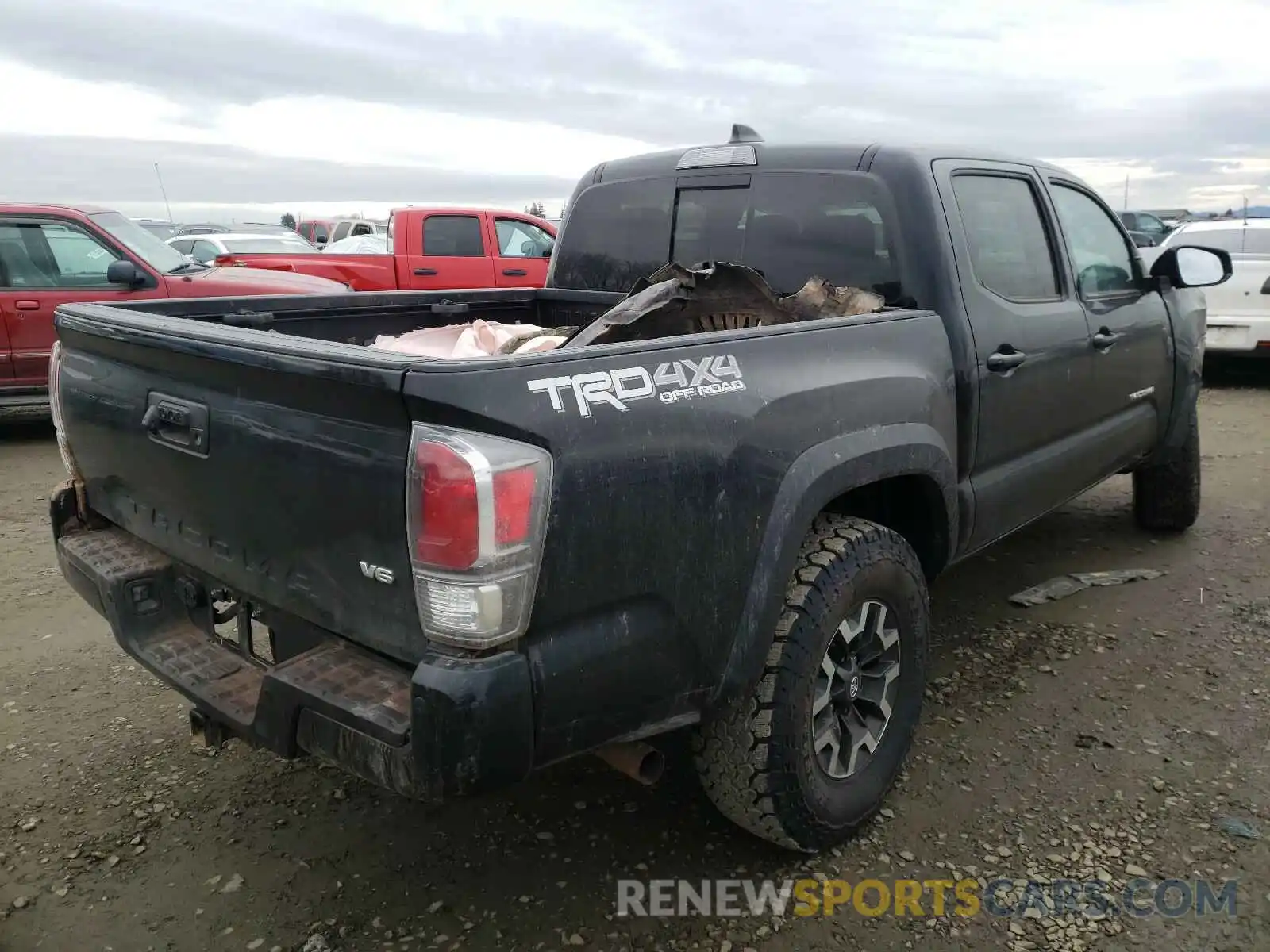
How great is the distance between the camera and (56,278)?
7.72 m

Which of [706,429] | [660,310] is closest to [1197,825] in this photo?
[706,429]

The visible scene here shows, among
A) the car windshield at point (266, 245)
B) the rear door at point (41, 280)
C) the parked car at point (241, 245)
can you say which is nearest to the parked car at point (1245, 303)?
the rear door at point (41, 280)

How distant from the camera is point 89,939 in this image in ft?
7.77

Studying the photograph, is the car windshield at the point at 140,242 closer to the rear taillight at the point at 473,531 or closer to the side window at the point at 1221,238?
the rear taillight at the point at 473,531

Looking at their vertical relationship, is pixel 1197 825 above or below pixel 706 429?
below

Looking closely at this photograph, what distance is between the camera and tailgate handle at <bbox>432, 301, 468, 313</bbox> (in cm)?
388

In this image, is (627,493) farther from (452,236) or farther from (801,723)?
(452,236)

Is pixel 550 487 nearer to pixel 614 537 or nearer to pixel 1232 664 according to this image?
pixel 614 537

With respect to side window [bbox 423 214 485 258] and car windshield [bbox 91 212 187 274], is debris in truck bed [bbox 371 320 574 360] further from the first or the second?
side window [bbox 423 214 485 258]

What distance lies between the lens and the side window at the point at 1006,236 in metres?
3.23

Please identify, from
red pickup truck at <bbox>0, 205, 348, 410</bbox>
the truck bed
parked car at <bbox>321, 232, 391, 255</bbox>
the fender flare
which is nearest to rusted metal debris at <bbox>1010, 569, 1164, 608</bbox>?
the fender flare

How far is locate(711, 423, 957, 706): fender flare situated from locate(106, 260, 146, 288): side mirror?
22.9ft

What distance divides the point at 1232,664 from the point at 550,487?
10.2 feet

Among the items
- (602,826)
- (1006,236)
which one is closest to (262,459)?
(602,826)
